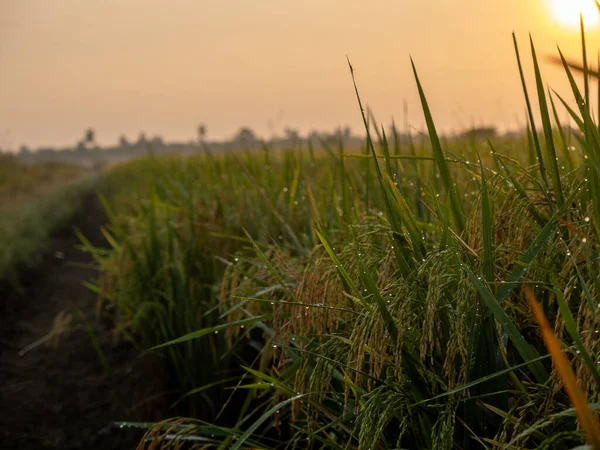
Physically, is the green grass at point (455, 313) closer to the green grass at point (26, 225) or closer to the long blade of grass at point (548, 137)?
the long blade of grass at point (548, 137)

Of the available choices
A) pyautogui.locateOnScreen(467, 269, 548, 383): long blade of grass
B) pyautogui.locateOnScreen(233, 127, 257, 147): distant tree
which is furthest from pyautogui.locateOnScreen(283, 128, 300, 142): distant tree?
pyautogui.locateOnScreen(467, 269, 548, 383): long blade of grass

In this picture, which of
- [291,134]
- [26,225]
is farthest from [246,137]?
[26,225]

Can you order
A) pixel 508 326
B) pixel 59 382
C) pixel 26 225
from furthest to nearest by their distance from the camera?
pixel 26 225 < pixel 59 382 < pixel 508 326

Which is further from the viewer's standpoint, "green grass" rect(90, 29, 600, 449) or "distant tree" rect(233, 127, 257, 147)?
"distant tree" rect(233, 127, 257, 147)

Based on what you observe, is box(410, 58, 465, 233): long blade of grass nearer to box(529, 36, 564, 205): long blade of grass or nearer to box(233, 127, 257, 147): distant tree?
box(529, 36, 564, 205): long blade of grass

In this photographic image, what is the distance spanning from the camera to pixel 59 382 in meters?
3.33

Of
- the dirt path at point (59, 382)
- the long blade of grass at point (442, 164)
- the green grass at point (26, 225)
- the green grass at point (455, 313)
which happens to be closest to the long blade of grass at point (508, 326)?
the green grass at point (455, 313)

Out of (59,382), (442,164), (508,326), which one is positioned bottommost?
(59,382)

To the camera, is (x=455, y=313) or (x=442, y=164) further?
(x=442, y=164)

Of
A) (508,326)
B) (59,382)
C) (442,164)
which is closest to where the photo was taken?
(508,326)

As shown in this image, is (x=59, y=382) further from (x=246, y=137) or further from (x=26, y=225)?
(x=26, y=225)

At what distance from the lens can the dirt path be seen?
2750 millimetres

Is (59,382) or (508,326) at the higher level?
(508,326)

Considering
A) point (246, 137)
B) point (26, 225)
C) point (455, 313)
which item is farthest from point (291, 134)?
point (26, 225)
